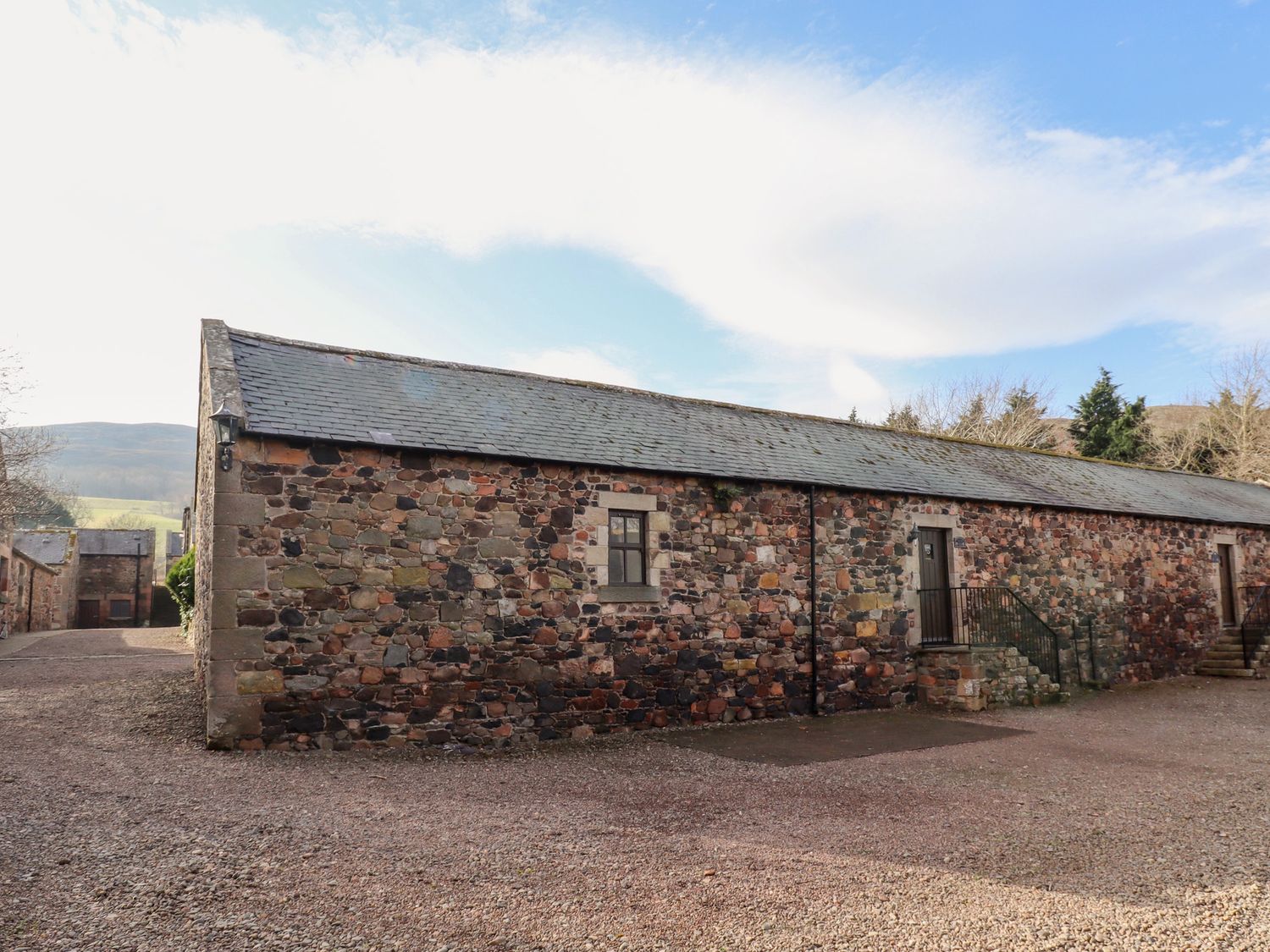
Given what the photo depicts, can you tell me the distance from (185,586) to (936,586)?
19990 mm

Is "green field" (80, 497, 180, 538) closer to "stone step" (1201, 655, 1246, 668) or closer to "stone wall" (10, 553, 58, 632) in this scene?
"stone wall" (10, 553, 58, 632)

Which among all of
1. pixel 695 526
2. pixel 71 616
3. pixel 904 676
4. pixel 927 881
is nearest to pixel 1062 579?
pixel 904 676

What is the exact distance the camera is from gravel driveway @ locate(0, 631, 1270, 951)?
4.49 meters

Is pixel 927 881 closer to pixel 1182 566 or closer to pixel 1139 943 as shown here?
pixel 1139 943

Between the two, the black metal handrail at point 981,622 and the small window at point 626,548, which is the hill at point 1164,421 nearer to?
A: the black metal handrail at point 981,622

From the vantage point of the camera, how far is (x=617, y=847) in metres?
5.94

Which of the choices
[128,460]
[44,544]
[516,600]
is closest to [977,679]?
[516,600]

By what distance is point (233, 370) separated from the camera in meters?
9.64

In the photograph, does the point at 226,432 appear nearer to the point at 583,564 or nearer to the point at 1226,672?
the point at 583,564

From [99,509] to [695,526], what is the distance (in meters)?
105

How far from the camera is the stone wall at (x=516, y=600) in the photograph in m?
8.77

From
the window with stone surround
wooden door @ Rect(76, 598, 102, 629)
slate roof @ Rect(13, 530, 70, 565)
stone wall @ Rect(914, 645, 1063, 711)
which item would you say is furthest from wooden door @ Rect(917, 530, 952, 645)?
wooden door @ Rect(76, 598, 102, 629)

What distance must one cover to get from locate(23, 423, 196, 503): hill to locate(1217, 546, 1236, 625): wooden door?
392ft

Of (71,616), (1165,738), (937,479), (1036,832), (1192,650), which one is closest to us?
(1036,832)
